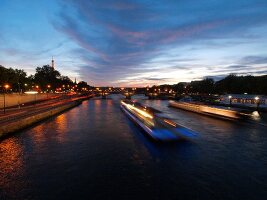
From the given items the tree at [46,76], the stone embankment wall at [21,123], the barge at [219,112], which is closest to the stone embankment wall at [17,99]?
the stone embankment wall at [21,123]

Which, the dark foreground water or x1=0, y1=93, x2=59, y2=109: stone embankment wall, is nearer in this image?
the dark foreground water

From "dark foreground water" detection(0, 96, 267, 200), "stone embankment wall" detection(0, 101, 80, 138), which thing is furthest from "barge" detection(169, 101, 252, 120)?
"stone embankment wall" detection(0, 101, 80, 138)

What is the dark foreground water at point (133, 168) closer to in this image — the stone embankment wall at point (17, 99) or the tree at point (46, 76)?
the stone embankment wall at point (17, 99)

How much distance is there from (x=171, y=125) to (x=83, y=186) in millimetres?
17512

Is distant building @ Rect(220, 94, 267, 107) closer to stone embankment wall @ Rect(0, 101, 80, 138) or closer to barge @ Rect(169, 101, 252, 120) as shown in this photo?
barge @ Rect(169, 101, 252, 120)

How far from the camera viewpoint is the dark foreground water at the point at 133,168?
49.8 feet

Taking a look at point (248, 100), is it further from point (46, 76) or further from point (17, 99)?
point (46, 76)

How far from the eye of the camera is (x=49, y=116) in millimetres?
58531

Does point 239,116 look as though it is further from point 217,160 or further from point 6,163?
point 6,163

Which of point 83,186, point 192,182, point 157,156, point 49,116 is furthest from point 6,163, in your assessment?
point 49,116

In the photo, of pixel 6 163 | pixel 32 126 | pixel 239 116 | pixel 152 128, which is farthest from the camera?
pixel 239 116

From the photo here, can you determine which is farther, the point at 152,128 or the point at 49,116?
the point at 49,116

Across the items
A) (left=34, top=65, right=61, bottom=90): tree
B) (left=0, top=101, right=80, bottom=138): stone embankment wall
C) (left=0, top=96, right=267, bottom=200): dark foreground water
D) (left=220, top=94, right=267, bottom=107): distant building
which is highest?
(left=34, top=65, right=61, bottom=90): tree

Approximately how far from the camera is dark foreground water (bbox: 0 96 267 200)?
15188 mm
